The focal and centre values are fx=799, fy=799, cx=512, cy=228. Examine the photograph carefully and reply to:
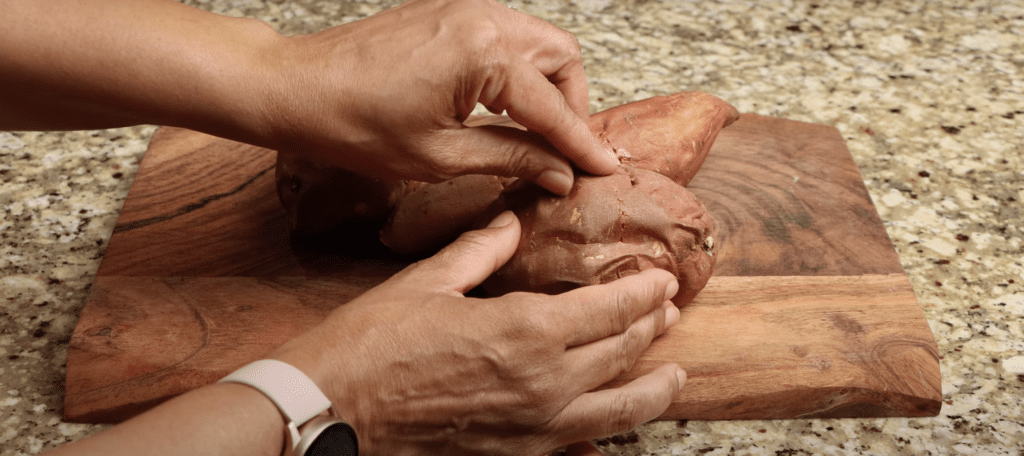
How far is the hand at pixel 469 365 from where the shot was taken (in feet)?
4.83

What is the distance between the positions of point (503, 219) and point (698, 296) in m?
0.59

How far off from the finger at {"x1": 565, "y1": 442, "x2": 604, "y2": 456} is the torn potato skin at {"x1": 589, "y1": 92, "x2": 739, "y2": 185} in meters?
0.71

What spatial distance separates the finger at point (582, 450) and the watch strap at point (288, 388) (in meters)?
0.61

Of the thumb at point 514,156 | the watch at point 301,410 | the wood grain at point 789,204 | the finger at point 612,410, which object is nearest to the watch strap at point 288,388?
the watch at point 301,410

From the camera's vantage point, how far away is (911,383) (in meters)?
1.88

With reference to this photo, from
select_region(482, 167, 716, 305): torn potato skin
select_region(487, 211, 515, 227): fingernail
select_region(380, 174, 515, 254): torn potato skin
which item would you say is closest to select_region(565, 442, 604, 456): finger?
select_region(482, 167, 716, 305): torn potato skin

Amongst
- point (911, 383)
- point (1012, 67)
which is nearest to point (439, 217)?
point (911, 383)

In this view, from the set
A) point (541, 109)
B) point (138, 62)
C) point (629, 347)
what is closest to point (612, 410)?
point (629, 347)

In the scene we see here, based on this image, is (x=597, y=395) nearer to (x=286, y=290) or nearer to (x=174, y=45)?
(x=286, y=290)

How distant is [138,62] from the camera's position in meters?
1.64

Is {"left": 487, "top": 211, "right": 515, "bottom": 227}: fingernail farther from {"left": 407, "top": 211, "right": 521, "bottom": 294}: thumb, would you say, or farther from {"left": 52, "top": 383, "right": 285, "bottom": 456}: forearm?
{"left": 52, "top": 383, "right": 285, "bottom": 456}: forearm

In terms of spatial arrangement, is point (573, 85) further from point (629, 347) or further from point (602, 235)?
point (629, 347)

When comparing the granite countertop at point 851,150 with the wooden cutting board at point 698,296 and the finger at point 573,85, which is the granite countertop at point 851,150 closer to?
the wooden cutting board at point 698,296

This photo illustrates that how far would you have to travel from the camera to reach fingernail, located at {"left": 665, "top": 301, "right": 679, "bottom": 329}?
74.1 inches
